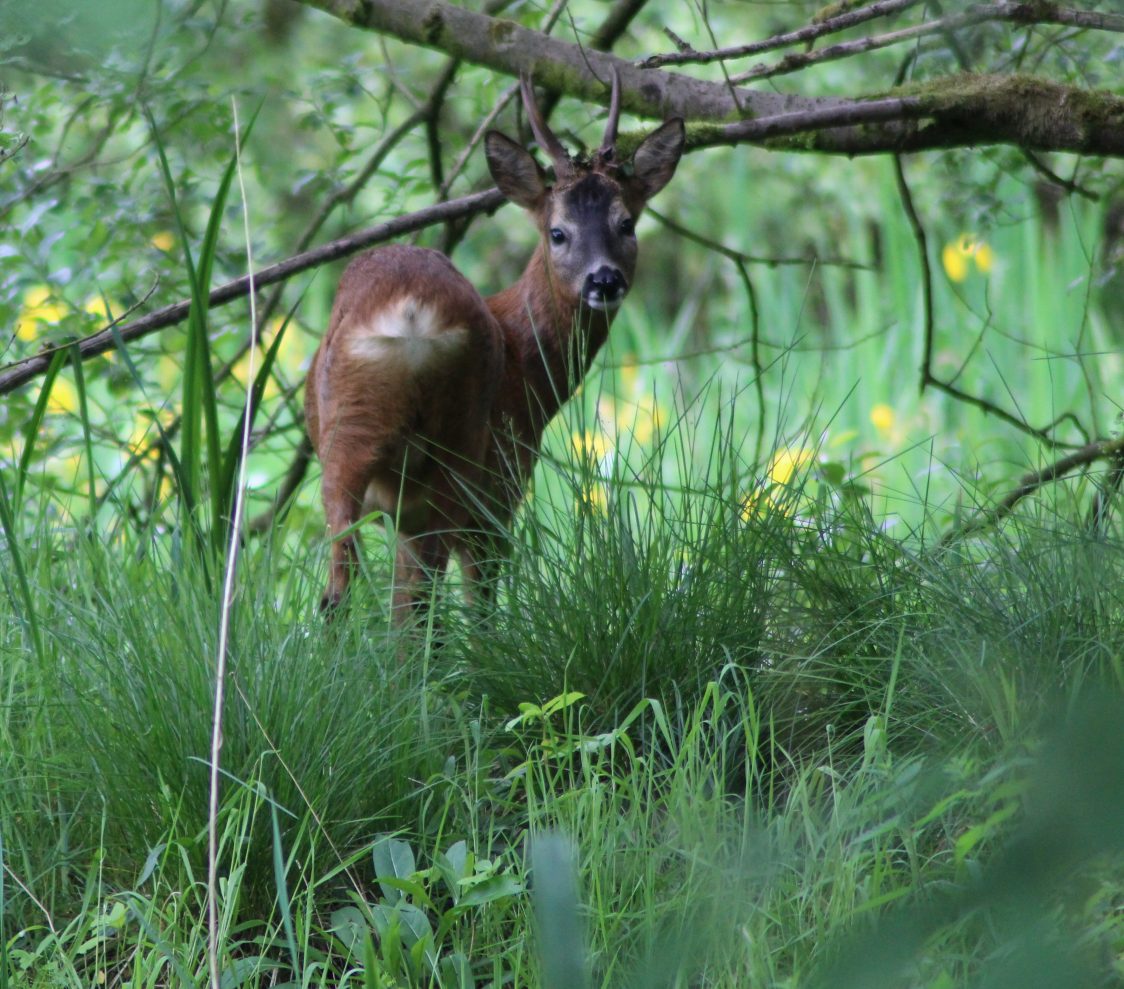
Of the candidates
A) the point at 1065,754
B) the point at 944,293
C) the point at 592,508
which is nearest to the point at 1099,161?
the point at 592,508

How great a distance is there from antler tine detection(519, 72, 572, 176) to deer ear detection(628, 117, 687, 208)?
226mm

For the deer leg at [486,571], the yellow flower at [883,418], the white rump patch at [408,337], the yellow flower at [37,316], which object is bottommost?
the yellow flower at [883,418]

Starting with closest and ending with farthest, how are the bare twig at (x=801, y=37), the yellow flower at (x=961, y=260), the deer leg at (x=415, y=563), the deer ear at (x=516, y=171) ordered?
the bare twig at (x=801, y=37)
the deer leg at (x=415, y=563)
the deer ear at (x=516, y=171)
the yellow flower at (x=961, y=260)

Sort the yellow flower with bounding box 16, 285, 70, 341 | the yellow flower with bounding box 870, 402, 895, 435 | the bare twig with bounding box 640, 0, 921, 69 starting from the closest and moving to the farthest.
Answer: the bare twig with bounding box 640, 0, 921, 69 → the yellow flower with bounding box 16, 285, 70, 341 → the yellow flower with bounding box 870, 402, 895, 435

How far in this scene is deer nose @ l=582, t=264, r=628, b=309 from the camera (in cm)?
420

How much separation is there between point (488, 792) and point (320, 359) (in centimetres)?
171

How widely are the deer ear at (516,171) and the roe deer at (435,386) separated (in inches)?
1.1

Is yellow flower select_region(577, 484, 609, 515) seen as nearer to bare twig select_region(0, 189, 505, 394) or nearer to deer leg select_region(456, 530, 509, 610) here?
deer leg select_region(456, 530, 509, 610)

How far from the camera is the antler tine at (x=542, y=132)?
400cm

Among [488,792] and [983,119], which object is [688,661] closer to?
[488,792]

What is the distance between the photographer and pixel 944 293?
7.12 meters

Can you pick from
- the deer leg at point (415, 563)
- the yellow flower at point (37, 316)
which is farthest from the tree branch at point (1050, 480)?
the yellow flower at point (37, 316)

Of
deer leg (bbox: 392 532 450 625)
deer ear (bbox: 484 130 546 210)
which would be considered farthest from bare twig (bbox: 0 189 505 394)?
deer ear (bbox: 484 130 546 210)

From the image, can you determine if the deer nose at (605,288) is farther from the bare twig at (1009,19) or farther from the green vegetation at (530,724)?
the bare twig at (1009,19)
